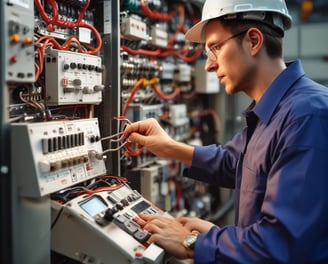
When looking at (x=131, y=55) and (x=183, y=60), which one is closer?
(x=131, y=55)

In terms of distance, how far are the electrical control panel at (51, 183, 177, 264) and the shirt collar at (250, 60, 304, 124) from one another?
0.62m

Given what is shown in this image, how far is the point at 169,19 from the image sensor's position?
2.98 m

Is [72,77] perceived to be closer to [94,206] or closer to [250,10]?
[94,206]

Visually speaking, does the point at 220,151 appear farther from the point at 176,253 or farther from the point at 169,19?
the point at 169,19

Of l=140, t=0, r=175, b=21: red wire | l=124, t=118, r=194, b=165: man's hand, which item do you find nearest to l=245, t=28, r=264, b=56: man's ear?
l=124, t=118, r=194, b=165: man's hand

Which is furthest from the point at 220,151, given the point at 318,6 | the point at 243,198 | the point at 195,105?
the point at 318,6

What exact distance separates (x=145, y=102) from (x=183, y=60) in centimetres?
79

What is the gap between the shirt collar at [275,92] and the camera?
4.31 feet

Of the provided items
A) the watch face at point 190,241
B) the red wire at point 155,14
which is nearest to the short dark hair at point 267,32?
the watch face at point 190,241

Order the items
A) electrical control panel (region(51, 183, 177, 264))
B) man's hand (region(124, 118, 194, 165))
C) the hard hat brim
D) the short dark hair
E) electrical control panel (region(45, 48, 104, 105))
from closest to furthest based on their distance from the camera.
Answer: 1. electrical control panel (region(51, 183, 177, 264))
2. the short dark hair
3. electrical control panel (region(45, 48, 104, 105))
4. the hard hat brim
5. man's hand (region(124, 118, 194, 165))

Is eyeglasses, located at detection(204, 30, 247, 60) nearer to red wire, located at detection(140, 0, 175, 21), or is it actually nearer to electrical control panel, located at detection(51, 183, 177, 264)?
electrical control panel, located at detection(51, 183, 177, 264)

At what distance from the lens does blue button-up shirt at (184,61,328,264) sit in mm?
1080

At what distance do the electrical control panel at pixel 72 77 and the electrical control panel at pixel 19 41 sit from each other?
225mm

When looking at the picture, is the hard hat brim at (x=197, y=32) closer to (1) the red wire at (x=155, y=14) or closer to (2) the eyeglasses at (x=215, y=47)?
(2) the eyeglasses at (x=215, y=47)
